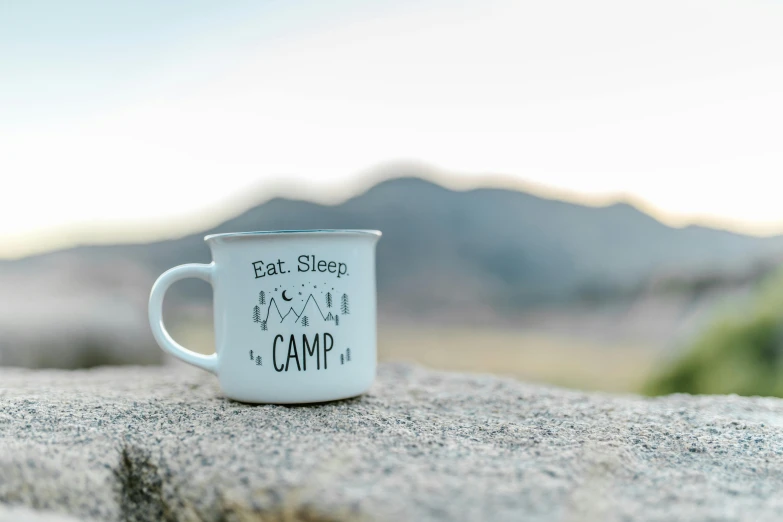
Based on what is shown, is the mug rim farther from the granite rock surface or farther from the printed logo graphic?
the granite rock surface

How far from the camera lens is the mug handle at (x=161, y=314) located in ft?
3.88

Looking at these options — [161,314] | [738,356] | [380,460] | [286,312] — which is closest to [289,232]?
[286,312]

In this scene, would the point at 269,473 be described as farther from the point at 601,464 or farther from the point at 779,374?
the point at 779,374

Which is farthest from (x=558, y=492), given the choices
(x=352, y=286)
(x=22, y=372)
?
(x=22, y=372)

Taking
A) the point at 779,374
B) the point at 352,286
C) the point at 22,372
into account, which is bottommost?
the point at 779,374

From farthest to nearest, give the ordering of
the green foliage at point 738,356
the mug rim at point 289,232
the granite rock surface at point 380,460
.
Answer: the green foliage at point 738,356 → the mug rim at point 289,232 → the granite rock surface at point 380,460

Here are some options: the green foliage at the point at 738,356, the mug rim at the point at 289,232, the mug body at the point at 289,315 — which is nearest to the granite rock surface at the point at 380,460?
the mug body at the point at 289,315

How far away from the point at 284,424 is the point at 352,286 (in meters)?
0.28

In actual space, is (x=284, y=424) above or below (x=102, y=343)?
above

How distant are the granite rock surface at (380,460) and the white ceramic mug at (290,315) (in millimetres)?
45

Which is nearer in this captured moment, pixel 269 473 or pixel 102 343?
pixel 269 473

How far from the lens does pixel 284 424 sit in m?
0.98

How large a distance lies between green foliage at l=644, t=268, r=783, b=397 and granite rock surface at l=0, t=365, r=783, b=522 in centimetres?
166

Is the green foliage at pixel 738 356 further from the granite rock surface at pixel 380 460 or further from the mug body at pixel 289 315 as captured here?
the mug body at pixel 289 315
